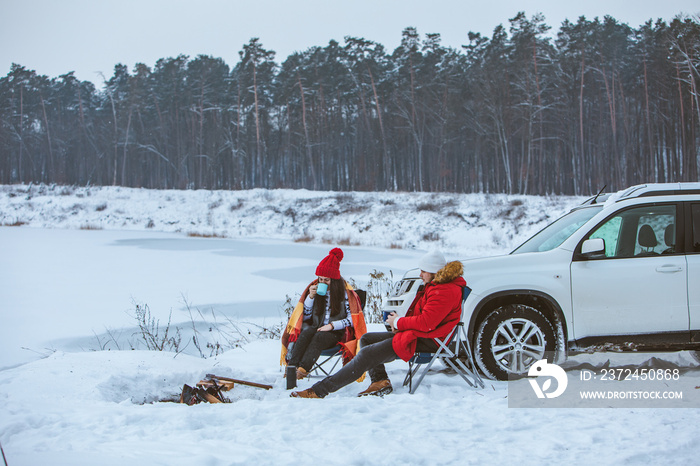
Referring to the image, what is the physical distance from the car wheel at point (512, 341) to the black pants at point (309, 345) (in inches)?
56.4

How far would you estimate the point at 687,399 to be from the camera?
4.28 meters

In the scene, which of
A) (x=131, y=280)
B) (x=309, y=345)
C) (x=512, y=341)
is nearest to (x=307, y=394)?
(x=309, y=345)

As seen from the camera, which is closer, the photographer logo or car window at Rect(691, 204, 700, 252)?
the photographer logo

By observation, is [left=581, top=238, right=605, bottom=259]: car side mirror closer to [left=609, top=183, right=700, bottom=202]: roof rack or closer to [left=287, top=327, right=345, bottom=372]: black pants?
[left=609, top=183, right=700, bottom=202]: roof rack

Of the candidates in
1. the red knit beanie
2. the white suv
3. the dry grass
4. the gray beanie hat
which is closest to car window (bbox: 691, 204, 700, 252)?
the white suv

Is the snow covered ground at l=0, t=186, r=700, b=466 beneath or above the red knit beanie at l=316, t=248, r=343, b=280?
beneath

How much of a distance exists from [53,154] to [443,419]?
63.8 m

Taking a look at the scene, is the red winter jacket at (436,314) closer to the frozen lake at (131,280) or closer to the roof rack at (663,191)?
the roof rack at (663,191)

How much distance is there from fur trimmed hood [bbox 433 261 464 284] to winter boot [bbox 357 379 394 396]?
1.04m

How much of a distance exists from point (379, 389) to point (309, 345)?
0.92 meters

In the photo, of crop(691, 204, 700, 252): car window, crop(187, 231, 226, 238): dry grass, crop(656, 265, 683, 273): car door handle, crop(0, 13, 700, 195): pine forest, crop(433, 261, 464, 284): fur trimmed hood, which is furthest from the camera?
crop(0, 13, 700, 195): pine forest

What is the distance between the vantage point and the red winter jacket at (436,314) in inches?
181

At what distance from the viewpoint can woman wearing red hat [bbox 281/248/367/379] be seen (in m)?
5.34

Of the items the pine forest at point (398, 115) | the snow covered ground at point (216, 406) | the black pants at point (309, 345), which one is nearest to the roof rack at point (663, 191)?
the snow covered ground at point (216, 406)
